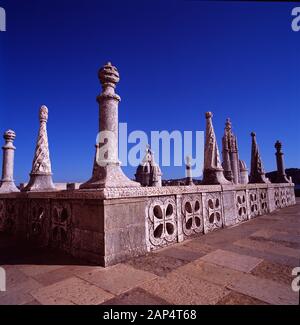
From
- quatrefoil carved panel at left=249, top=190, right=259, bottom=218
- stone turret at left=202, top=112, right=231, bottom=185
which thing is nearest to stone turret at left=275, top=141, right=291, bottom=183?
quatrefoil carved panel at left=249, top=190, right=259, bottom=218

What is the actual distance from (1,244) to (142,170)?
10.6m

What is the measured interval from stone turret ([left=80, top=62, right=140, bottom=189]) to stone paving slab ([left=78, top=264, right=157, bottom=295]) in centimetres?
142

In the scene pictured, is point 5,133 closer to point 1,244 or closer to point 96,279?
point 1,244

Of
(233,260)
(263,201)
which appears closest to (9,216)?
(233,260)

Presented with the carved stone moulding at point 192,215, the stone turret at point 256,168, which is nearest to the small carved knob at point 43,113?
the carved stone moulding at point 192,215

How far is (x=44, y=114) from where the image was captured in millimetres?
6555

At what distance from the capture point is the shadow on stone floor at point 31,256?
3.68 m

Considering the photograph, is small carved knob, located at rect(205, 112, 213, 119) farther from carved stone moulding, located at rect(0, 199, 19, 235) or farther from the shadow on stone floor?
carved stone moulding, located at rect(0, 199, 19, 235)

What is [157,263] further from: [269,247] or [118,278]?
[269,247]

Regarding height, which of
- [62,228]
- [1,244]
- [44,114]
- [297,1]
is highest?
[297,1]

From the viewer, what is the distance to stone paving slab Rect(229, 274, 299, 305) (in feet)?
7.52

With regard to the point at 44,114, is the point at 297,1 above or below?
above

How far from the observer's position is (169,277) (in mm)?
2912
